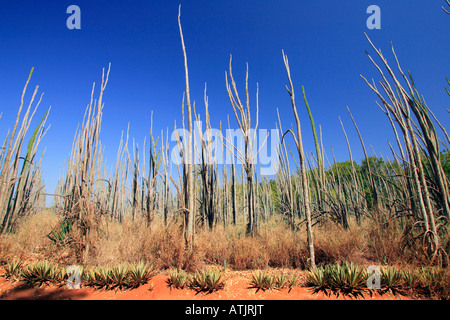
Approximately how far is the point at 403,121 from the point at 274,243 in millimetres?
3199

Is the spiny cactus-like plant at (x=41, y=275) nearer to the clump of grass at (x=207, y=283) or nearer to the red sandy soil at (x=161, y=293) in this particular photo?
the red sandy soil at (x=161, y=293)

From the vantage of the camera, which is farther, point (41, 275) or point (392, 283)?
point (41, 275)

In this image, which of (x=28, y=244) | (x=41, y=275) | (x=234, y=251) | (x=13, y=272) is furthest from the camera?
(x=28, y=244)

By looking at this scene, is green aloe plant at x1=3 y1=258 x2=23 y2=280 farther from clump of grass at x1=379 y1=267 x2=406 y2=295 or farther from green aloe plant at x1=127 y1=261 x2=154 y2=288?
clump of grass at x1=379 y1=267 x2=406 y2=295

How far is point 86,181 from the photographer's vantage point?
4.13 metres

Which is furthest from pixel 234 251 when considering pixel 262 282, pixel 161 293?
pixel 161 293

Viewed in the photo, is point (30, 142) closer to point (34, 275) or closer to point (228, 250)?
point (34, 275)

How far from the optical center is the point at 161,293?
2.89 metres

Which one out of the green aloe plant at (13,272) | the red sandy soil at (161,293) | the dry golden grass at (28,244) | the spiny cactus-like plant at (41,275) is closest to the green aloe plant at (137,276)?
the red sandy soil at (161,293)

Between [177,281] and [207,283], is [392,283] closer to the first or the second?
[207,283]

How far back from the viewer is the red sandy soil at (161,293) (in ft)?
8.94

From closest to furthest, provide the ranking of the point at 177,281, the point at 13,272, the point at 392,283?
the point at 392,283 < the point at 177,281 < the point at 13,272

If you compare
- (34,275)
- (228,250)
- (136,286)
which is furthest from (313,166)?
(34,275)

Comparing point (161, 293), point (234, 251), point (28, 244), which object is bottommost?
point (161, 293)
